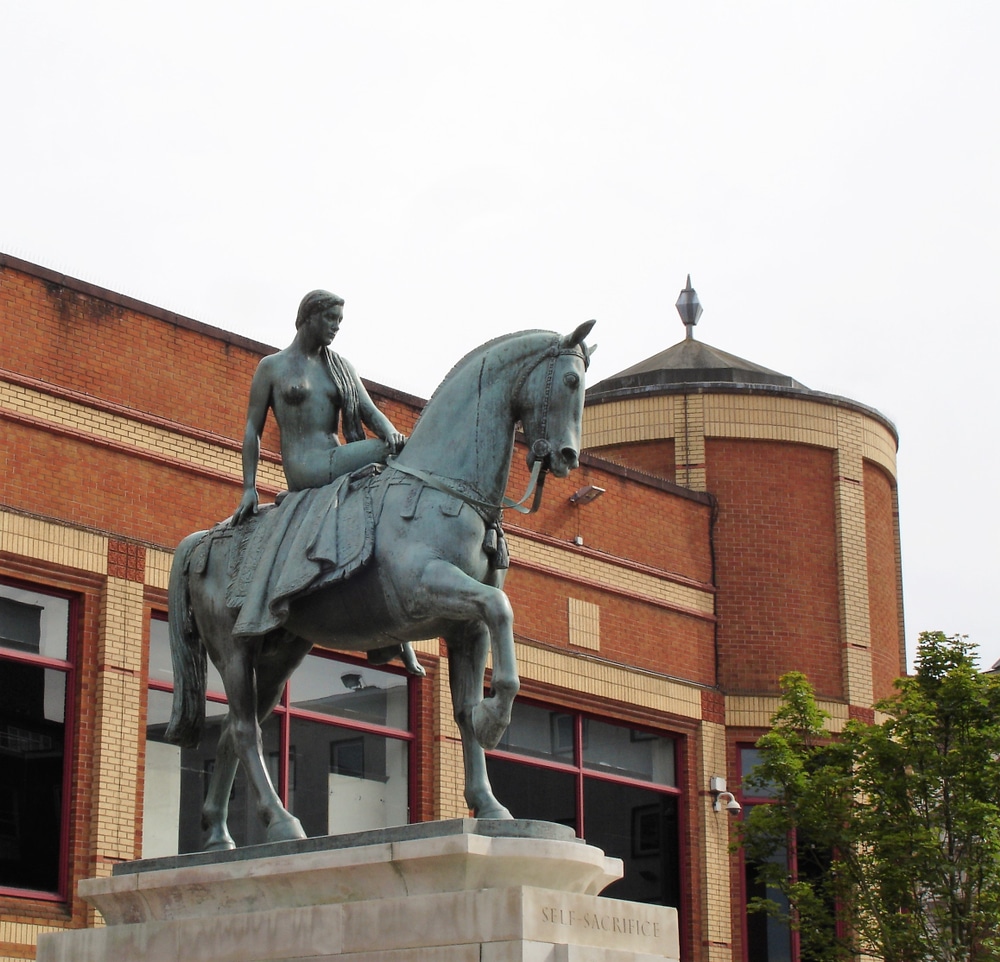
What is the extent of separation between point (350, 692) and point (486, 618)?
1300cm

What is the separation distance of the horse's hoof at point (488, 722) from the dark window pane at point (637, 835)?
15.7 m

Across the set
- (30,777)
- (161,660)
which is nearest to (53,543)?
(161,660)

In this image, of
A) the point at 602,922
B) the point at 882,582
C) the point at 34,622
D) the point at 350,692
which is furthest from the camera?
the point at 882,582

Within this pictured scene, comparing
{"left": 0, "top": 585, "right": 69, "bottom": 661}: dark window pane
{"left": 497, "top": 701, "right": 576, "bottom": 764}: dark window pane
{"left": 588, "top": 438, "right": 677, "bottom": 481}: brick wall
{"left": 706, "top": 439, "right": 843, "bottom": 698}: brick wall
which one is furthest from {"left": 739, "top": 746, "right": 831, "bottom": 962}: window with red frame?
{"left": 0, "top": 585, "right": 69, "bottom": 661}: dark window pane

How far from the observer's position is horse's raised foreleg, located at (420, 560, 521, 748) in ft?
36.8

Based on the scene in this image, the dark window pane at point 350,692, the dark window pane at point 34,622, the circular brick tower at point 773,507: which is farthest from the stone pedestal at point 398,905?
the circular brick tower at point 773,507

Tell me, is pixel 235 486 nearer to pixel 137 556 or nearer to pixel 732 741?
pixel 137 556

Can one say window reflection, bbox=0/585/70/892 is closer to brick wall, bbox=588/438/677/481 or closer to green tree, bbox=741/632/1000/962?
green tree, bbox=741/632/1000/962

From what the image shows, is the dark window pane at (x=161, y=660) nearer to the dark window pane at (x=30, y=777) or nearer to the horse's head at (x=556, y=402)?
the dark window pane at (x=30, y=777)

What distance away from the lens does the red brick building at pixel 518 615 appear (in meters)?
21.1

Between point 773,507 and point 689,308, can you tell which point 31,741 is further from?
point 689,308

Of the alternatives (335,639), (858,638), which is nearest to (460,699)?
(335,639)

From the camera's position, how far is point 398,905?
10.8m

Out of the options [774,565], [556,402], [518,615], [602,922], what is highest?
[774,565]
